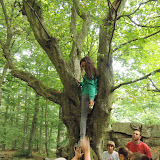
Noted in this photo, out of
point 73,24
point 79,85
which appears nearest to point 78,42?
point 73,24

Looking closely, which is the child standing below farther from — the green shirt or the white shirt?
the white shirt

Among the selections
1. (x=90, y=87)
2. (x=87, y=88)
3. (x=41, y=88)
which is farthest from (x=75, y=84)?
(x=41, y=88)

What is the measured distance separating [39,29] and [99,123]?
265 centimetres

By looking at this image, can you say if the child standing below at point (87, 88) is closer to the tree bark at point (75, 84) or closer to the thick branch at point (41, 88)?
the tree bark at point (75, 84)

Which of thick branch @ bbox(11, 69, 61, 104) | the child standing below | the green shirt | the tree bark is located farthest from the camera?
thick branch @ bbox(11, 69, 61, 104)

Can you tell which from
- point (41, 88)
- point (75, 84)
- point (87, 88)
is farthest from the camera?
point (41, 88)

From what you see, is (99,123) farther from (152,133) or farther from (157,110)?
(157,110)

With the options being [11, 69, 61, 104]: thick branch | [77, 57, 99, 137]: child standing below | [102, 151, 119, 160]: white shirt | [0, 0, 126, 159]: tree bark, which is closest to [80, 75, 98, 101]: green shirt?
[77, 57, 99, 137]: child standing below

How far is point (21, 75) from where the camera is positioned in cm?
419

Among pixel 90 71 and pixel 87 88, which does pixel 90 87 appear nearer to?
pixel 87 88

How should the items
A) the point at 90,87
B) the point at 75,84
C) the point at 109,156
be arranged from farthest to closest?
the point at 75,84, the point at 109,156, the point at 90,87

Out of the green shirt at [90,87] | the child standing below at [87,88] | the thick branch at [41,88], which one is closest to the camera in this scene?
the green shirt at [90,87]

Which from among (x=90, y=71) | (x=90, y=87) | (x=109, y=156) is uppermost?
(x=90, y=71)

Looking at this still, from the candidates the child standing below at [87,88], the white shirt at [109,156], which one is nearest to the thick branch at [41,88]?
the child standing below at [87,88]
